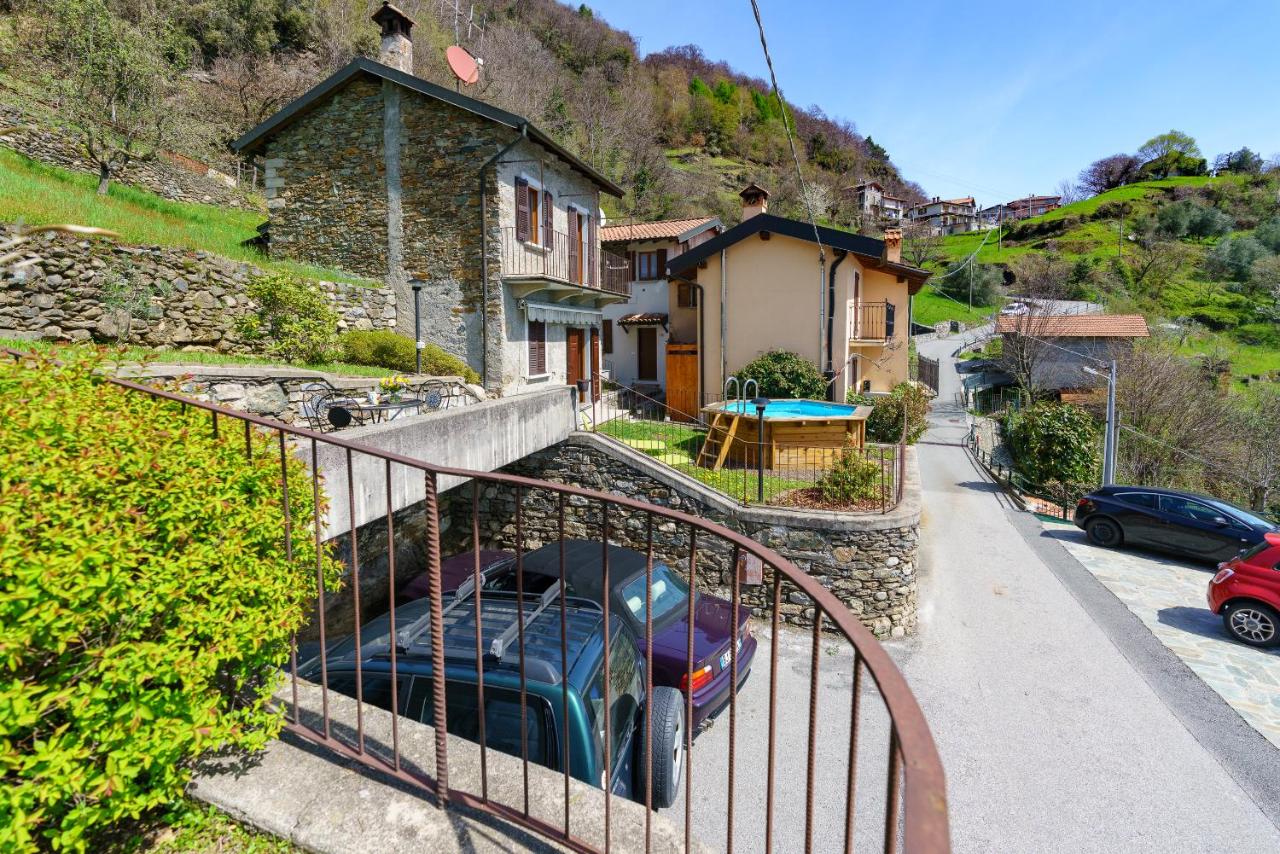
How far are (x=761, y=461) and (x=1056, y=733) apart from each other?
5.35 m

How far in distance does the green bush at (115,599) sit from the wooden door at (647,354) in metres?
24.2

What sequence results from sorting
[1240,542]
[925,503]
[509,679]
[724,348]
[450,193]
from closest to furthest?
[509,679]
[1240,542]
[450,193]
[925,503]
[724,348]

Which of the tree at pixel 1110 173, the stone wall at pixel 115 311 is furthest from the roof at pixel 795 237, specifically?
the tree at pixel 1110 173

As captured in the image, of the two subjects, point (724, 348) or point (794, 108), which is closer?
point (724, 348)

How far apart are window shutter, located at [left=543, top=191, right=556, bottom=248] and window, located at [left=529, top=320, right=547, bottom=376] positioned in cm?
230

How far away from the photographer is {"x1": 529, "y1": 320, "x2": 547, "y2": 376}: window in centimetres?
1622

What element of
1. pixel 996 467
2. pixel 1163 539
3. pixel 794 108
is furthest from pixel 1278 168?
pixel 1163 539

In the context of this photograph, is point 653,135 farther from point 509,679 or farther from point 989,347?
point 509,679

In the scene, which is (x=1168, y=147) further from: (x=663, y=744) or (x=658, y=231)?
(x=663, y=744)

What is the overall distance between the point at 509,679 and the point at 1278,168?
103 metres

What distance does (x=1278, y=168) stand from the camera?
226ft

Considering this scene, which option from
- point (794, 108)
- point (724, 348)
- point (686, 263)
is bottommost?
point (724, 348)

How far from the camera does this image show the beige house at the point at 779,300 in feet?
62.2

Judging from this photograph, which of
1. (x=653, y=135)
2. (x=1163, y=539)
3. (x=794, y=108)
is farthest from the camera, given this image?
(x=794, y=108)
